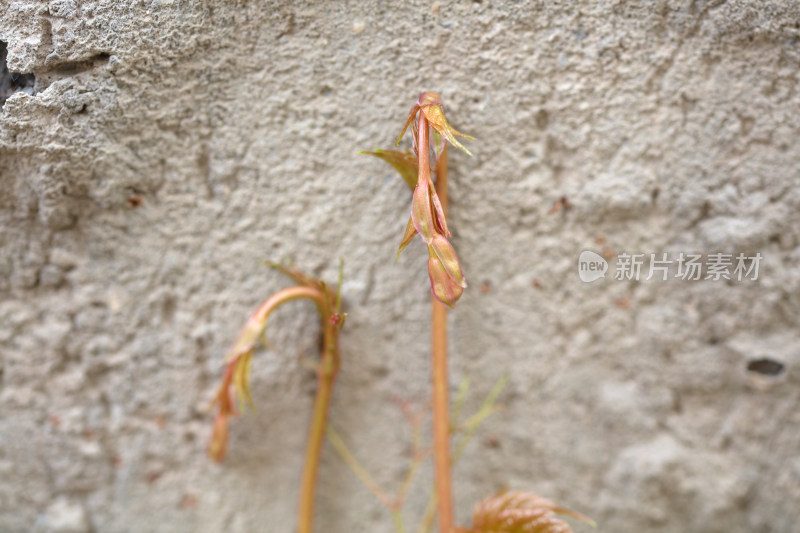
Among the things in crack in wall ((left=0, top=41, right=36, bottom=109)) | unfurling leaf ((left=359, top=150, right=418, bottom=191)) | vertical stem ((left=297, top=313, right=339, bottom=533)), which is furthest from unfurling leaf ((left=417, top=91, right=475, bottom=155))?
crack in wall ((left=0, top=41, right=36, bottom=109))

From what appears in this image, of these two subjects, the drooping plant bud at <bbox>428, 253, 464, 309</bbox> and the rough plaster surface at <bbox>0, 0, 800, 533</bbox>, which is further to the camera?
the rough plaster surface at <bbox>0, 0, 800, 533</bbox>

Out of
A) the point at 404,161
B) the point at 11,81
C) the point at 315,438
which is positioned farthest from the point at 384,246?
the point at 11,81

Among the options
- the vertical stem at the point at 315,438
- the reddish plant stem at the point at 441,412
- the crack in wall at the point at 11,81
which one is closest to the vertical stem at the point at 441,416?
the reddish plant stem at the point at 441,412

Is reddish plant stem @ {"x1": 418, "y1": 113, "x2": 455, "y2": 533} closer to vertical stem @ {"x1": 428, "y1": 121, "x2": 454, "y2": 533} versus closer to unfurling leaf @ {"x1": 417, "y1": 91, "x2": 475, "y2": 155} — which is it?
vertical stem @ {"x1": 428, "y1": 121, "x2": 454, "y2": 533}

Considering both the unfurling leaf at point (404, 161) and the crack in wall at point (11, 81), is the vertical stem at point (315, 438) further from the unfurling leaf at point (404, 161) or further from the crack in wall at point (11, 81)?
the crack in wall at point (11, 81)

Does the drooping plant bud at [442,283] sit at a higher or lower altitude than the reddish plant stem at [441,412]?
higher

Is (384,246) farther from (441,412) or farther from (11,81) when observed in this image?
(11,81)
